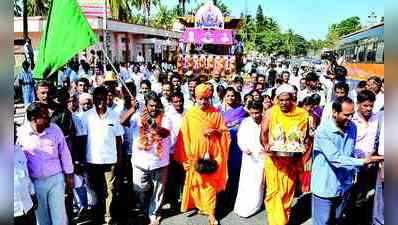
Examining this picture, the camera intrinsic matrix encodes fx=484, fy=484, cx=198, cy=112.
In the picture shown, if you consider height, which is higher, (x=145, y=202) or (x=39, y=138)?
(x=39, y=138)

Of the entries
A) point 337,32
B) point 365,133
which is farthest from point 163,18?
point 365,133

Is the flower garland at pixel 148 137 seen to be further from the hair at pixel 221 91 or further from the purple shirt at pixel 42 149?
the hair at pixel 221 91

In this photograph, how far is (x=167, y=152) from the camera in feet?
13.6

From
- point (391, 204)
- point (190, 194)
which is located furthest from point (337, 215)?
point (391, 204)

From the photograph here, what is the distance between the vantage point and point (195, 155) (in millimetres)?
4195

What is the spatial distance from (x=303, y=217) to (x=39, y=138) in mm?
2436

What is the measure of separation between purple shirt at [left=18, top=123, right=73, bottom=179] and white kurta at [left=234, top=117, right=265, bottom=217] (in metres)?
1.68

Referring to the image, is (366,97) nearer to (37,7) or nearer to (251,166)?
(251,166)

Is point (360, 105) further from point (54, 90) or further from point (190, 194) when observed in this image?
point (54, 90)

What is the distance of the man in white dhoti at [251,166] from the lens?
4.30 m

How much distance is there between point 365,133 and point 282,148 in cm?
64

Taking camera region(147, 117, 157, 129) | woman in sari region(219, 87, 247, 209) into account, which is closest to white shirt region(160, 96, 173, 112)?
camera region(147, 117, 157, 129)

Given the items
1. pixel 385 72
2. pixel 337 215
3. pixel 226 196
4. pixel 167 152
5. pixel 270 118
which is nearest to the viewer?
pixel 385 72

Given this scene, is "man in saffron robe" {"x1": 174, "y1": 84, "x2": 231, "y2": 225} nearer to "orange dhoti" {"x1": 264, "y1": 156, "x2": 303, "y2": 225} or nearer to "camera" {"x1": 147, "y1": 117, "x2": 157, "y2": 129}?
"camera" {"x1": 147, "y1": 117, "x2": 157, "y2": 129}
